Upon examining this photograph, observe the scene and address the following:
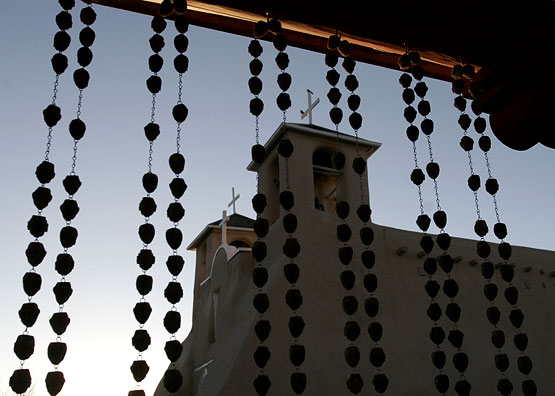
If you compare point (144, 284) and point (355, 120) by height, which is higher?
point (355, 120)

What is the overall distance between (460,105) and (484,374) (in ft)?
24.6

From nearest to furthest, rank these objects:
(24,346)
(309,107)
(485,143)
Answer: (24,346) < (485,143) < (309,107)

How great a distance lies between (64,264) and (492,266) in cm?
201

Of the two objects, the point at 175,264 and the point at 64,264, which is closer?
the point at 64,264

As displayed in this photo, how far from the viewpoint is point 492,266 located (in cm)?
267

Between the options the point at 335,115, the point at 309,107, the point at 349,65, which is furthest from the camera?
the point at 309,107

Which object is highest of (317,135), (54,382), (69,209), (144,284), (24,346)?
(317,135)

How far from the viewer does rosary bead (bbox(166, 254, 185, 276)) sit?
6.66 feet

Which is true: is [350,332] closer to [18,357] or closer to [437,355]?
[437,355]

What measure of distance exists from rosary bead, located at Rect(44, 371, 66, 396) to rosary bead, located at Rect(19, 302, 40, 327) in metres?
0.19

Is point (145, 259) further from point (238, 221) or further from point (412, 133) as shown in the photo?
point (238, 221)

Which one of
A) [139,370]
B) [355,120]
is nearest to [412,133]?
[355,120]

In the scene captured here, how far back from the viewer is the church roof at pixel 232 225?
1328cm

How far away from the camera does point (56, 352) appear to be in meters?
1.81
